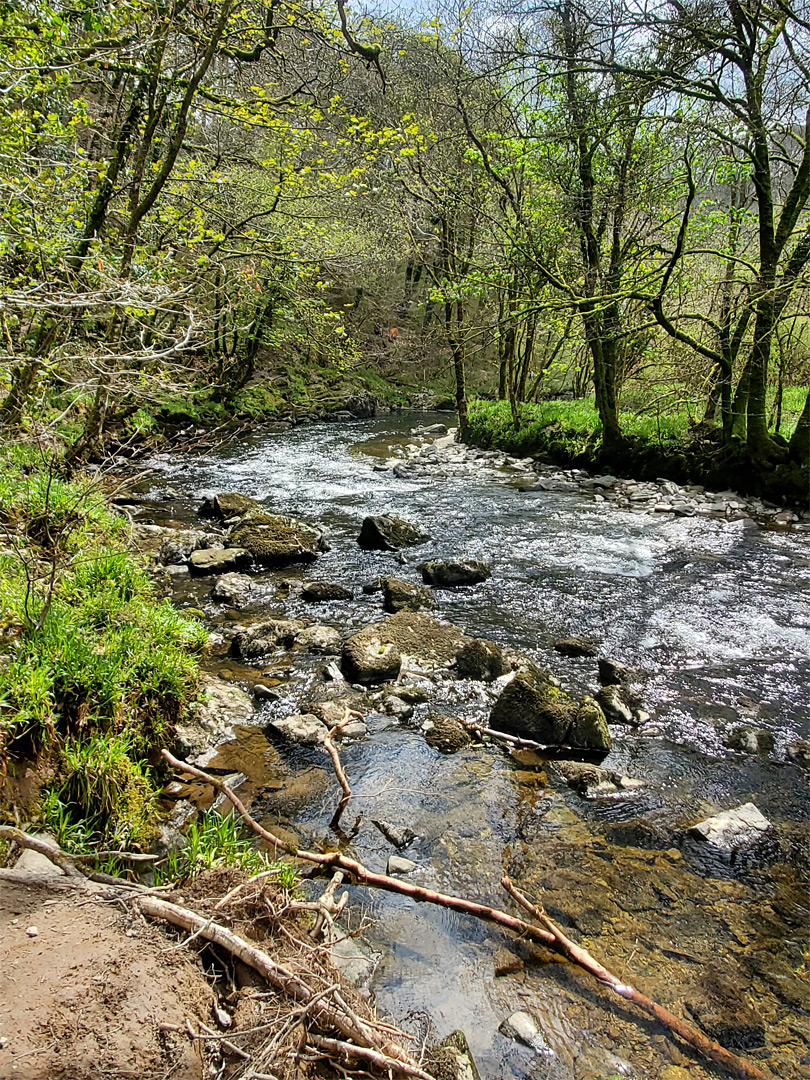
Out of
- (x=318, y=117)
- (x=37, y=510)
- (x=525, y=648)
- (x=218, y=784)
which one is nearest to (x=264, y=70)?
(x=318, y=117)

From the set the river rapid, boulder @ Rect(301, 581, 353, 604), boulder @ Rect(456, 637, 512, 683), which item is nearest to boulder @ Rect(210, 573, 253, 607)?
the river rapid

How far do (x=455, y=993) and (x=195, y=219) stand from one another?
970 cm

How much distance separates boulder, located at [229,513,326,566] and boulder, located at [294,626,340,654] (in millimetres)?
2713

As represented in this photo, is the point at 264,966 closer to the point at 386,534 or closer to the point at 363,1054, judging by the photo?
the point at 363,1054

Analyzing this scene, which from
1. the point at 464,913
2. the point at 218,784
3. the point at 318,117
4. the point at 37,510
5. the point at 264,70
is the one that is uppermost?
the point at 264,70

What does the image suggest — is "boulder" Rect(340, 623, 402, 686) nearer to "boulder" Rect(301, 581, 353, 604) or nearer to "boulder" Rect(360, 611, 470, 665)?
"boulder" Rect(360, 611, 470, 665)

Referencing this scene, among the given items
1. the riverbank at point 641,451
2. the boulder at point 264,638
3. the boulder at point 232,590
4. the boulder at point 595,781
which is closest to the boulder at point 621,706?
the boulder at point 595,781

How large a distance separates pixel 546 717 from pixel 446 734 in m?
0.91

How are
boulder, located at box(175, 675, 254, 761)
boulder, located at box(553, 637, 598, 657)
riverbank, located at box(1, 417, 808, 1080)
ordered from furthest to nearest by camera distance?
boulder, located at box(553, 637, 598, 657), boulder, located at box(175, 675, 254, 761), riverbank, located at box(1, 417, 808, 1080)

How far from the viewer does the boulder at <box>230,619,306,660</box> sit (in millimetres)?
6719

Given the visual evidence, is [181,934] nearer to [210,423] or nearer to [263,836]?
[263,836]

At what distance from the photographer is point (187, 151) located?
32.8 feet

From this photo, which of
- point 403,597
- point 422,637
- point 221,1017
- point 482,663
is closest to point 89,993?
point 221,1017

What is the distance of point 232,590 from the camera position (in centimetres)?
831
